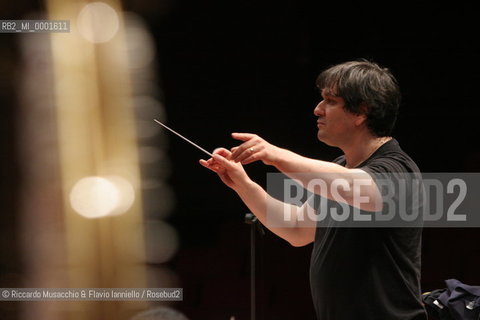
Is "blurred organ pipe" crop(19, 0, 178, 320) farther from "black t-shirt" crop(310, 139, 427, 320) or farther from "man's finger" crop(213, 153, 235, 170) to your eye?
"black t-shirt" crop(310, 139, 427, 320)

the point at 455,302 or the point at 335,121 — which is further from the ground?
the point at 335,121

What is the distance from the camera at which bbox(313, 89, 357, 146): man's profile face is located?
1311 millimetres

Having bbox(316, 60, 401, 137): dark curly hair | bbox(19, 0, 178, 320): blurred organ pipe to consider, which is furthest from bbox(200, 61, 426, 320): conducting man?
bbox(19, 0, 178, 320): blurred organ pipe

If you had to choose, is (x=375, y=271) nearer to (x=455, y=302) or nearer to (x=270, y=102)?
(x=455, y=302)

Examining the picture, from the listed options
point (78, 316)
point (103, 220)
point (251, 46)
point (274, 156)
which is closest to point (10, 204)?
point (103, 220)

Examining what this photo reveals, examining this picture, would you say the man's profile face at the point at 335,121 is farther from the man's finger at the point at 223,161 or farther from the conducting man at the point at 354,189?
the man's finger at the point at 223,161

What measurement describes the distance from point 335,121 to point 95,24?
54.9 inches

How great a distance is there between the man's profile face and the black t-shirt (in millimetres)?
107

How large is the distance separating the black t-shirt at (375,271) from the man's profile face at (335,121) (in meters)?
0.11

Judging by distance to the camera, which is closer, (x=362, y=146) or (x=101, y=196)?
(x=362, y=146)

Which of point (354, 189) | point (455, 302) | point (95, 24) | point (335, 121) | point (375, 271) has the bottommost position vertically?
point (455, 302)

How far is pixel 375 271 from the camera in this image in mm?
1191

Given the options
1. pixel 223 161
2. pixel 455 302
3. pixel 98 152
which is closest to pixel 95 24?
pixel 98 152

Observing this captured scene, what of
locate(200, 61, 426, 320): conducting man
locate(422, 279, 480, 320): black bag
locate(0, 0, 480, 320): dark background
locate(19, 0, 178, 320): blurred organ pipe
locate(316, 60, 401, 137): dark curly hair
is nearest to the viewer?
locate(200, 61, 426, 320): conducting man
